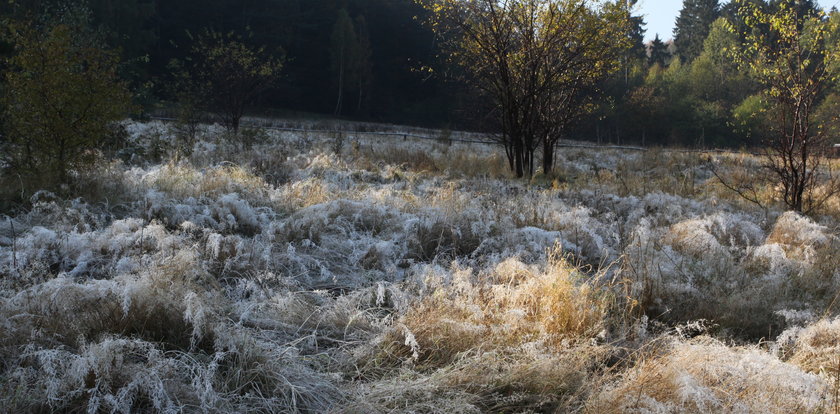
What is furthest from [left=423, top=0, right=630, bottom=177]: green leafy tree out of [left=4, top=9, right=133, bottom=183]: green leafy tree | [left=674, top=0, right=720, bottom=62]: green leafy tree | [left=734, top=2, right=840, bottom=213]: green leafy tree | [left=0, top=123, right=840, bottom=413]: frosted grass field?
[left=674, top=0, right=720, bottom=62]: green leafy tree

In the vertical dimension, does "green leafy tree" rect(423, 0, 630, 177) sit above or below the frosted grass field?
above

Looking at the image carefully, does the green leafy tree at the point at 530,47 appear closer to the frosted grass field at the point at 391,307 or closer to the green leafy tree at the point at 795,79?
the green leafy tree at the point at 795,79

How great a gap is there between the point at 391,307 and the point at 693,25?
76769 millimetres

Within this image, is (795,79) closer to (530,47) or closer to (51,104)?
(530,47)

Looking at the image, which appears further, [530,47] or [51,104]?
[530,47]

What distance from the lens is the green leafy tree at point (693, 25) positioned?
62.6 m

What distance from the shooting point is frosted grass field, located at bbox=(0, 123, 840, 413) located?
2.34 m

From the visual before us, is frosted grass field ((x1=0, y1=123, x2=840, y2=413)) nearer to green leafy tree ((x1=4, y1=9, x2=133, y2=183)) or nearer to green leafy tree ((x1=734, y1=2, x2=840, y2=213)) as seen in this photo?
green leafy tree ((x1=4, y1=9, x2=133, y2=183))

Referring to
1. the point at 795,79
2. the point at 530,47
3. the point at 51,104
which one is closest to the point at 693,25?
the point at 530,47

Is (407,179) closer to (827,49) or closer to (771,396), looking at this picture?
(827,49)

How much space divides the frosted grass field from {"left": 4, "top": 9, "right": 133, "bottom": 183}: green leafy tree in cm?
39

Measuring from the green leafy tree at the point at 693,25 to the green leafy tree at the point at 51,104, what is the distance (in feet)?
215

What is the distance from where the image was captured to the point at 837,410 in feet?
7.22

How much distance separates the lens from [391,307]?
3.56m
